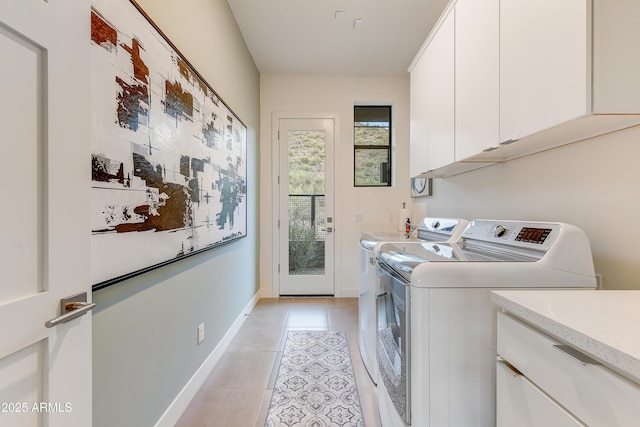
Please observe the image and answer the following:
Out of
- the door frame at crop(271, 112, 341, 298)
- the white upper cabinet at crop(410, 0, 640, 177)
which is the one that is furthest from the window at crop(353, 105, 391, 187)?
the white upper cabinet at crop(410, 0, 640, 177)

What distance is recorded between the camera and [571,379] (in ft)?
2.04

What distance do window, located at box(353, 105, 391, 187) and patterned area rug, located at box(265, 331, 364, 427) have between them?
2.10 metres

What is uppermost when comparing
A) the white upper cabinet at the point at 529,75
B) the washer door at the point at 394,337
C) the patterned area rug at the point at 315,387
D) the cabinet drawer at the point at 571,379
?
the white upper cabinet at the point at 529,75

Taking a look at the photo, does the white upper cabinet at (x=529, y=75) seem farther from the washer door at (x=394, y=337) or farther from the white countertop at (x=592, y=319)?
the washer door at (x=394, y=337)

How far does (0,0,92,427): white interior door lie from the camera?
54cm

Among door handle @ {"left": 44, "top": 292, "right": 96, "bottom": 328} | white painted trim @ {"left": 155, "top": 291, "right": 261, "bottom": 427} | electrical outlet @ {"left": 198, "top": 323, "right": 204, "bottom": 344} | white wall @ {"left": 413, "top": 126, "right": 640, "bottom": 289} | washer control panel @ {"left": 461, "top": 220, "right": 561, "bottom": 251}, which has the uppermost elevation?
white wall @ {"left": 413, "top": 126, "right": 640, "bottom": 289}

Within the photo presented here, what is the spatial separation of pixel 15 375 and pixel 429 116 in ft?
7.47

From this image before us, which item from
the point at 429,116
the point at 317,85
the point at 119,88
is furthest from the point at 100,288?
the point at 317,85

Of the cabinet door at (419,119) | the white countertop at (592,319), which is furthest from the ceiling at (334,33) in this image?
the white countertop at (592,319)

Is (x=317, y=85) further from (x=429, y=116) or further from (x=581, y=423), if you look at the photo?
(x=581, y=423)

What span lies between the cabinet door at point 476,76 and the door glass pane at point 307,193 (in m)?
2.19

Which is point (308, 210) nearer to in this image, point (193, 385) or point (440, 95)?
point (440, 95)

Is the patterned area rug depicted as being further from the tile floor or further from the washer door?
the washer door

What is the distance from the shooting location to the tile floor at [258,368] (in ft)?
5.21
